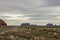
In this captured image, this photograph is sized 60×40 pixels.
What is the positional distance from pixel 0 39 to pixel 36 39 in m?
6.90

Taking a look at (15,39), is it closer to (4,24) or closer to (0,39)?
(0,39)

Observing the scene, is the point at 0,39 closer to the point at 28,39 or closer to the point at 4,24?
the point at 28,39

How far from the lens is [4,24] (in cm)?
13500

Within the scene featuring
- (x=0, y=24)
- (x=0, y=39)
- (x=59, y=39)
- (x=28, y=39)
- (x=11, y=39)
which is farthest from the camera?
(x=0, y=24)

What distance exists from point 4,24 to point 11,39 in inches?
4000

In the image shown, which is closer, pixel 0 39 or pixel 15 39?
pixel 0 39

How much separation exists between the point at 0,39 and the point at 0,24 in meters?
100

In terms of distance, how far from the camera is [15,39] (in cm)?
3478

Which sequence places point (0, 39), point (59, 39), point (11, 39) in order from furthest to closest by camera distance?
point (59, 39) → point (11, 39) → point (0, 39)

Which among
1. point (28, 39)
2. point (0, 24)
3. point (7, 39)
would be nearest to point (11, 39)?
point (7, 39)

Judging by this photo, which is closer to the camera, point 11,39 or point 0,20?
point 11,39

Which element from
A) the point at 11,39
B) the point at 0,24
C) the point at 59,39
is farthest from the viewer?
the point at 0,24

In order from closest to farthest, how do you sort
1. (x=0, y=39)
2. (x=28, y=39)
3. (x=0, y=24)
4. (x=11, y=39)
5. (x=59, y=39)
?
(x=0, y=39)
(x=11, y=39)
(x=28, y=39)
(x=59, y=39)
(x=0, y=24)

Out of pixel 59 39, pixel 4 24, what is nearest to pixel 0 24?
pixel 4 24
